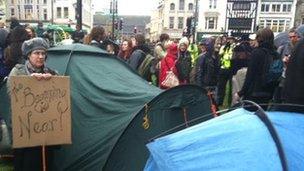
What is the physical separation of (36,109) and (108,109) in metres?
1.26

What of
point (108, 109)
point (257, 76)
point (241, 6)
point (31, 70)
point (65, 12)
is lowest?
point (108, 109)

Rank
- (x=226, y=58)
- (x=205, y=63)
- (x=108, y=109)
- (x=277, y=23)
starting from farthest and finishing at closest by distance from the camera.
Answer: (x=277, y=23) → (x=226, y=58) → (x=205, y=63) → (x=108, y=109)

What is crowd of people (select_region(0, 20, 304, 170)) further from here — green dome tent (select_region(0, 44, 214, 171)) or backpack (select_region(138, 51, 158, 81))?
green dome tent (select_region(0, 44, 214, 171))

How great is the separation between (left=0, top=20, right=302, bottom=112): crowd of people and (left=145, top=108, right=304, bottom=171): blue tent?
209 cm

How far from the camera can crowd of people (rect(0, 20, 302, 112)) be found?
6.02 metres

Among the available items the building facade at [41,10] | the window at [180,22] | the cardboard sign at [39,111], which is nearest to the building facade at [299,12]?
the window at [180,22]

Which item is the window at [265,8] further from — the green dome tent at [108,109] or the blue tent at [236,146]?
the blue tent at [236,146]

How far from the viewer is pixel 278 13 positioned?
79.7 metres

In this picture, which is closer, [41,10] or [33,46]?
[33,46]

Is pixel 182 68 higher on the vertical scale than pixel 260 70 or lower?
lower

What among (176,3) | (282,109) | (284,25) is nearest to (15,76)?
(282,109)

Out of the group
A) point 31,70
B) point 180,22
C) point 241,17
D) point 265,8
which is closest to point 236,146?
point 31,70

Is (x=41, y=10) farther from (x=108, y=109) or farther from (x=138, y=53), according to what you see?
(x=108, y=109)

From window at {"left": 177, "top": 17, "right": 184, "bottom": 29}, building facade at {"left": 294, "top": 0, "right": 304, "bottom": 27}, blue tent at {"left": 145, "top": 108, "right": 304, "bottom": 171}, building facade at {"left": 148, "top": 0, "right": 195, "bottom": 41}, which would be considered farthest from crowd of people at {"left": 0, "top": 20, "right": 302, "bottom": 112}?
window at {"left": 177, "top": 17, "right": 184, "bottom": 29}
